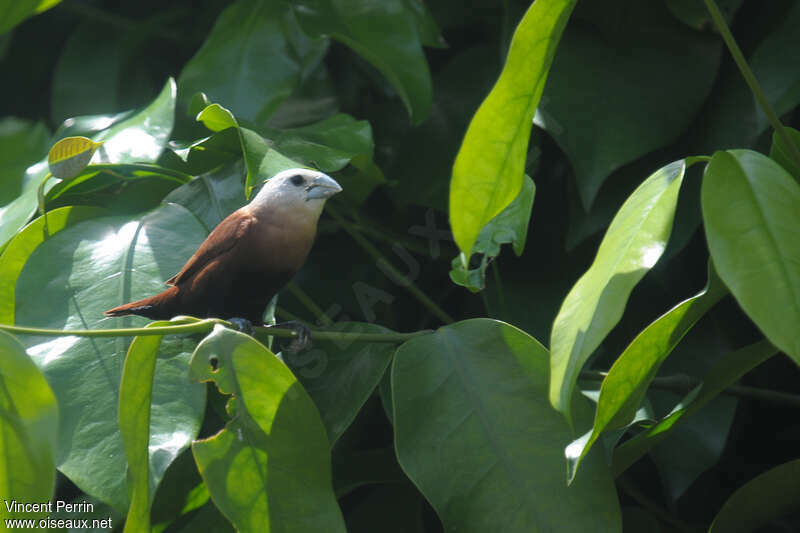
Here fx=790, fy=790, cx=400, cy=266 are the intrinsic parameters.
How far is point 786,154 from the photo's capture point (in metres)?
0.66

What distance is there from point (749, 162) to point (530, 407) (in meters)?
0.27

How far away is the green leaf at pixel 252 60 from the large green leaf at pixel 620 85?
0.35 metres

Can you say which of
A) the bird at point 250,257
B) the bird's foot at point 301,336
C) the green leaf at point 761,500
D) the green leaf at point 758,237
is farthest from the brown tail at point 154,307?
the green leaf at point 761,500

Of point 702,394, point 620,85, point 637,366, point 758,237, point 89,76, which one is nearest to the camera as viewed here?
point 758,237

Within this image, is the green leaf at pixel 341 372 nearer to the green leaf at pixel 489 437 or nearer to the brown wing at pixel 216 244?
the green leaf at pixel 489 437

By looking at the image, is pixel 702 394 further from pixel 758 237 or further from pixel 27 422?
pixel 27 422

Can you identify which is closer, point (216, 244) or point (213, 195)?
point (216, 244)

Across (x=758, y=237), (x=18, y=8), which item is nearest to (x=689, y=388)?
(x=758, y=237)

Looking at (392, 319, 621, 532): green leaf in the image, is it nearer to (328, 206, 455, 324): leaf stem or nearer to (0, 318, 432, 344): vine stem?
(0, 318, 432, 344): vine stem

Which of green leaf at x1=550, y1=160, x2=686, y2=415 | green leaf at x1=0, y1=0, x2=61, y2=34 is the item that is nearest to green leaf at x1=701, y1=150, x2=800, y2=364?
green leaf at x1=550, y1=160, x2=686, y2=415

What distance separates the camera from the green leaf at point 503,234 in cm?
75

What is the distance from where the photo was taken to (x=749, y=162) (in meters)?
0.55

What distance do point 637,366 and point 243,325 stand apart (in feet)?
1.10

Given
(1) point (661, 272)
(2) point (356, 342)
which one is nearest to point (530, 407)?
(2) point (356, 342)
